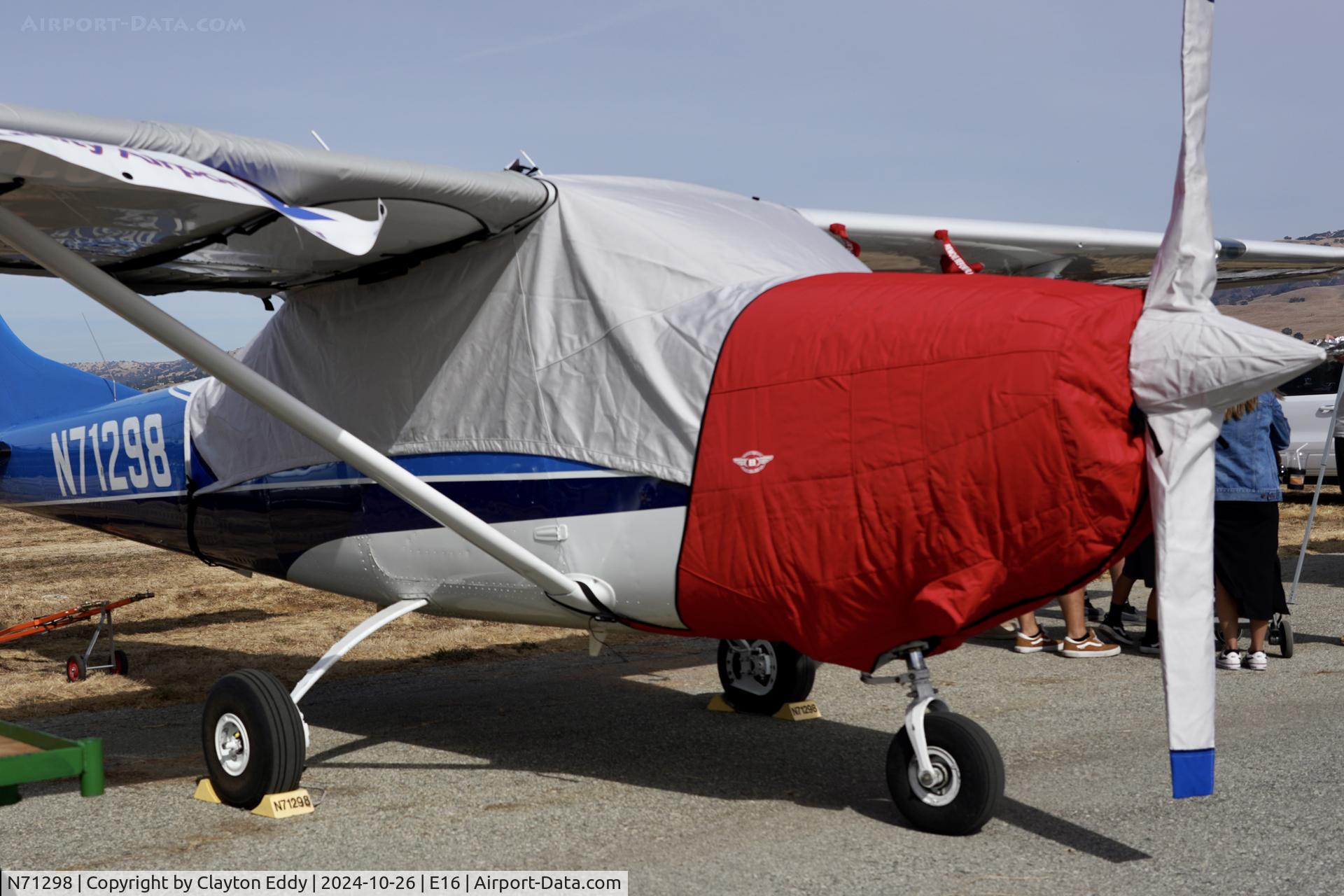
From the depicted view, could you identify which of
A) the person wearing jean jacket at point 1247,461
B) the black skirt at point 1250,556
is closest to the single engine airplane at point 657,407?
the person wearing jean jacket at point 1247,461

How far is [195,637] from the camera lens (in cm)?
969

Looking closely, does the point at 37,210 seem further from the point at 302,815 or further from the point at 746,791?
the point at 746,791

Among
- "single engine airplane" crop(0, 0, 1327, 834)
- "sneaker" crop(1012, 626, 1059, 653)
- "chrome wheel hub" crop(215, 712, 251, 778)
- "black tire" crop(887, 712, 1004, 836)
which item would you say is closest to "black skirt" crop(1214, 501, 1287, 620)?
"sneaker" crop(1012, 626, 1059, 653)

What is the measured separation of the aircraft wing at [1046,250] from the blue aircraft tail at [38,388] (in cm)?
457

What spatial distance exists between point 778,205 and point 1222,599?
3.97 metres

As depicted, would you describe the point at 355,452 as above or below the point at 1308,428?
above

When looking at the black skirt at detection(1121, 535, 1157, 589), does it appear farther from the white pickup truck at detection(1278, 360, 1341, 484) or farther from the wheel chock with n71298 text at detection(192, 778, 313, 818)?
the white pickup truck at detection(1278, 360, 1341, 484)

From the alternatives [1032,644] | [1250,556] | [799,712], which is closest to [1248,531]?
[1250,556]

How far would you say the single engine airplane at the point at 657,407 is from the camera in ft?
12.6

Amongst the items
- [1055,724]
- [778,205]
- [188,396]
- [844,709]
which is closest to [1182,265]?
[778,205]

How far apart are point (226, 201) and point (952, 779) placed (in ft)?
10.3

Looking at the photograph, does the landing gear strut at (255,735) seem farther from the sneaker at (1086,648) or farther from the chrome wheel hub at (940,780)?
the sneaker at (1086,648)

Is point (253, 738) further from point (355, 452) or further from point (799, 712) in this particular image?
point (799, 712)

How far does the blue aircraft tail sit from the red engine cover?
504cm
